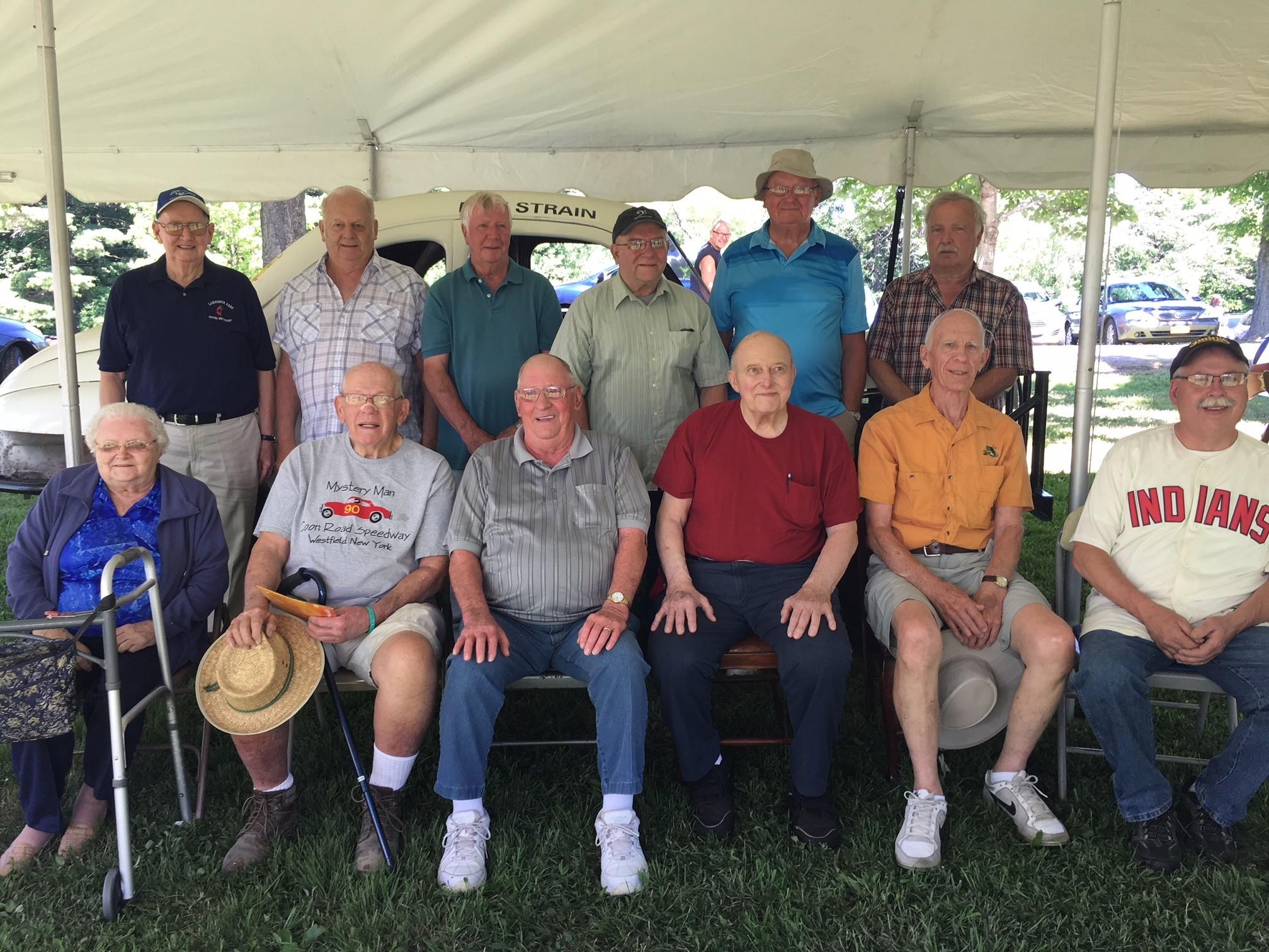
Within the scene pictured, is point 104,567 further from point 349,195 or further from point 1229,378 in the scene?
point 1229,378

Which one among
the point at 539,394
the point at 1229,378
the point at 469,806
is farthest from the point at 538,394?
the point at 1229,378

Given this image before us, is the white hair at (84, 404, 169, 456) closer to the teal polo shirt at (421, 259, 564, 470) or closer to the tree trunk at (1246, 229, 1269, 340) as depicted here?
the teal polo shirt at (421, 259, 564, 470)

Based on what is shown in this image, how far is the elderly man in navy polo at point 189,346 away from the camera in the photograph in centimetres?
387

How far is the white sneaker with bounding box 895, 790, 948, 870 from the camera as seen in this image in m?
2.81

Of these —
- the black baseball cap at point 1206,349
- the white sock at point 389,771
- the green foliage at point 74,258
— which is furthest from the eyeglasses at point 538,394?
the green foliage at point 74,258

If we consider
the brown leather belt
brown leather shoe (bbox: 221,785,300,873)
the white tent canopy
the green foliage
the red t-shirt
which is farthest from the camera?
the green foliage

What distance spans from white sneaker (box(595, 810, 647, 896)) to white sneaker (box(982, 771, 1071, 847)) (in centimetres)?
113

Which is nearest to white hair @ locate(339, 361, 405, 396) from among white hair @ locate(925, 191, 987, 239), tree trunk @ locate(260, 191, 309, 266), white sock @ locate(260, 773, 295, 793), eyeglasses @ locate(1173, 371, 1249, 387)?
white sock @ locate(260, 773, 295, 793)

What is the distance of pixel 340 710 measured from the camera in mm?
2961

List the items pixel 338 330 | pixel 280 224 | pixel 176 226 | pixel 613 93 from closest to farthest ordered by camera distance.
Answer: pixel 176 226 < pixel 338 330 < pixel 613 93 < pixel 280 224

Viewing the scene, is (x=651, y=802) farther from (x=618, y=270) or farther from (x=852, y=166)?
(x=852, y=166)

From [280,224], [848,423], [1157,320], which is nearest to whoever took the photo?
[848,423]

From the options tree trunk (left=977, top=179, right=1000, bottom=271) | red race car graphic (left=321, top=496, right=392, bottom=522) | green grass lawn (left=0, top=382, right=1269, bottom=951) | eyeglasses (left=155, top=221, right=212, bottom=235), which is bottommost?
green grass lawn (left=0, top=382, right=1269, bottom=951)

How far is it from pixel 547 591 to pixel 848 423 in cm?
163
